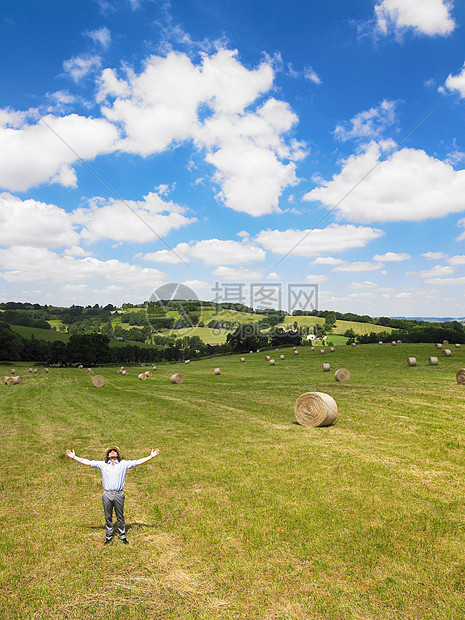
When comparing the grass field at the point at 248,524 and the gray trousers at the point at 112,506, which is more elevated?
the gray trousers at the point at 112,506

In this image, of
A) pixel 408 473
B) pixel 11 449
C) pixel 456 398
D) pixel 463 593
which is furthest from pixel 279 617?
pixel 456 398

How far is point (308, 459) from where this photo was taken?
480 inches

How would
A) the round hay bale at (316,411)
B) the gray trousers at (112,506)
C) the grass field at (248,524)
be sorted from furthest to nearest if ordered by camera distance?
the round hay bale at (316,411) → the gray trousers at (112,506) → the grass field at (248,524)

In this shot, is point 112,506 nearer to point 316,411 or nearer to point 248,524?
point 248,524

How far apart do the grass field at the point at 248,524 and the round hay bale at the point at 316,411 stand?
608 millimetres

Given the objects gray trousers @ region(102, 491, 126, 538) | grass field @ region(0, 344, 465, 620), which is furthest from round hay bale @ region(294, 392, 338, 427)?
gray trousers @ region(102, 491, 126, 538)

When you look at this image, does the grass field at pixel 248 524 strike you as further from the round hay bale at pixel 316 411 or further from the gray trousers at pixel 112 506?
the round hay bale at pixel 316 411

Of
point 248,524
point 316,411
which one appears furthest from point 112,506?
point 316,411

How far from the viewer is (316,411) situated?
1734 centimetres

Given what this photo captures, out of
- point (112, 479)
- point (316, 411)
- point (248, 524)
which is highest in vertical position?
point (112, 479)

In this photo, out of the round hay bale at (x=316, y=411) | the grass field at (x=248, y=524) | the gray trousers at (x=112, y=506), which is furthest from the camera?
the round hay bale at (x=316, y=411)

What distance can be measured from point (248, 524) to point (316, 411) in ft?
33.2

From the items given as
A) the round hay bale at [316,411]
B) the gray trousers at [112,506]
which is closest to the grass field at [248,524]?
the gray trousers at [112,506]

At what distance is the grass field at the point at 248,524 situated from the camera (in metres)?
5.66
